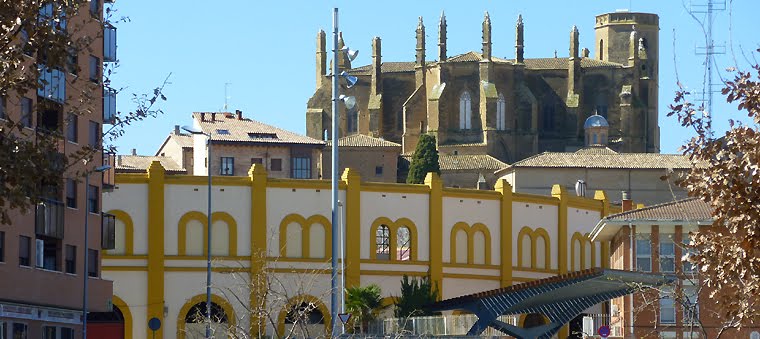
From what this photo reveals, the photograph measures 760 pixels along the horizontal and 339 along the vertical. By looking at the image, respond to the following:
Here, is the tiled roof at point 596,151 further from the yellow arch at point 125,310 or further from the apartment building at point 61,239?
the apartment building at point 61,239

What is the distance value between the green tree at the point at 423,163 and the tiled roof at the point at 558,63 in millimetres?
28863

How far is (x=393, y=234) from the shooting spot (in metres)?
87.9

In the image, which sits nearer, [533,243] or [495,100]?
[533,243]

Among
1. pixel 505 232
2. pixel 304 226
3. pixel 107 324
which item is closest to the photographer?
pixel 107 324

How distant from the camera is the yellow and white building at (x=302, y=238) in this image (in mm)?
83188

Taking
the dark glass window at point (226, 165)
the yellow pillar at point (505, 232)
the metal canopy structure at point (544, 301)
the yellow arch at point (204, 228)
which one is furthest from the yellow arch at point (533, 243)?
the dark glass window at point (226, 165)

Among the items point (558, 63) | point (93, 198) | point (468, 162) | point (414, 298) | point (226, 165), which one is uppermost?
point (558, 63)

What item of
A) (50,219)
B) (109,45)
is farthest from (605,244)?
(50,219)

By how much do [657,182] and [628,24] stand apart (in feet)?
182

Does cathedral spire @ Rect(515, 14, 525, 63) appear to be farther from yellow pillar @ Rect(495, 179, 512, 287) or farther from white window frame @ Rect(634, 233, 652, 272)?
white window frame @ Rect(634, 233, 652, 272)

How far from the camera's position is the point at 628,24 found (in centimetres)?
18638

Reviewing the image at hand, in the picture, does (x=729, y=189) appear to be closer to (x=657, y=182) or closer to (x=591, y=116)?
(x=657, y=182)

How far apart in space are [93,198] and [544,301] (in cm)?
1678

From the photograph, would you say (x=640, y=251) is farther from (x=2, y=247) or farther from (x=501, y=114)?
(x=501, y=114)
